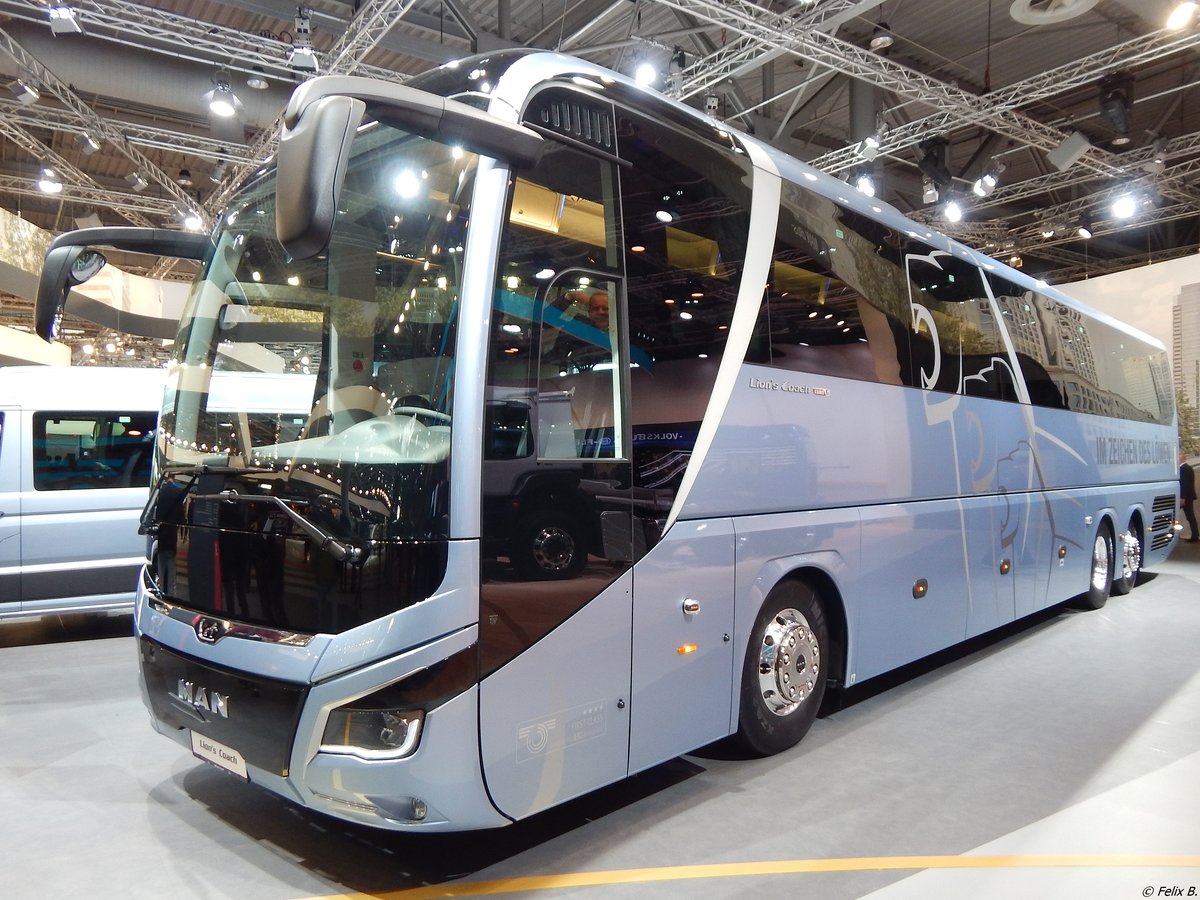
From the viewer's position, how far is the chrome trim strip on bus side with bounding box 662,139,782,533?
3.57m

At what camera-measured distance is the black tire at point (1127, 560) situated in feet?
28.7

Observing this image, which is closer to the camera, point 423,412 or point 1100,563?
point 423,412

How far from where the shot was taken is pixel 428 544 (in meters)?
2.62

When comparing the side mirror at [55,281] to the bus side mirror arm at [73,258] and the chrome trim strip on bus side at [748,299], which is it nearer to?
the bus side mirror arm at [73,258]

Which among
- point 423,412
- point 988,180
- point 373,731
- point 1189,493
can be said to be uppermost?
point 988,180

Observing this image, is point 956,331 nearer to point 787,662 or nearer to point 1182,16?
point 787,662

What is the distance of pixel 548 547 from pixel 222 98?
9728 millimetres

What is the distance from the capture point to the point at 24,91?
10062 mm

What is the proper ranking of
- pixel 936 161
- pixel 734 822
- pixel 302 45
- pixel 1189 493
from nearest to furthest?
pixel 734 822 < pixel 302 45 < pixel 936 161 < pixel 1189 493

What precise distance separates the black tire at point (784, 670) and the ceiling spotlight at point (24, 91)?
1109 cm

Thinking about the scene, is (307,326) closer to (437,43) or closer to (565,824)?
(565,824)

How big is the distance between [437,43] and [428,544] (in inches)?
379

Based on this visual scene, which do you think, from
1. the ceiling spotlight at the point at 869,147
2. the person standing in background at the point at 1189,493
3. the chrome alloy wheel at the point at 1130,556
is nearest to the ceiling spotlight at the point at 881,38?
the ceiling spotlight at the point at 869,147

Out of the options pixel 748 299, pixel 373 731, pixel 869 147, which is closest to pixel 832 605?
pixel 748 299
